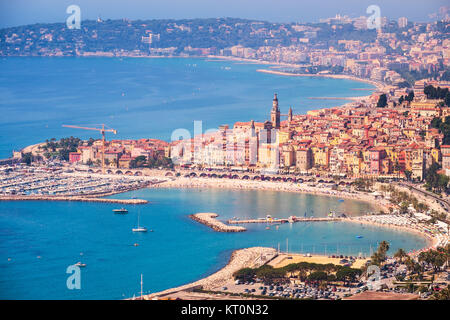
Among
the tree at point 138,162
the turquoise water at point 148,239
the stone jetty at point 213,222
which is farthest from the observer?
the tree at point 138,162

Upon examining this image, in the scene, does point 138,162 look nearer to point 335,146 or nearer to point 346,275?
point 335,146

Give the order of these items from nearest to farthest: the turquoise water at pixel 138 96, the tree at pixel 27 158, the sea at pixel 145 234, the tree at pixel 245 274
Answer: the tree at pixel 245 274 < the sea at pixel 145 234 < the tree at pixel 27 158 < the turquoise water at pixel 138 96

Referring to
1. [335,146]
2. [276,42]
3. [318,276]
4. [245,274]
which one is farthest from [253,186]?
[276,42]

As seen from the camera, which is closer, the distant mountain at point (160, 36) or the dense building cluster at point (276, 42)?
the dense building cluster at point (276, 42)

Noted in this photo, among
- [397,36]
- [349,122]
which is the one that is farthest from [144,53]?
[349,122]

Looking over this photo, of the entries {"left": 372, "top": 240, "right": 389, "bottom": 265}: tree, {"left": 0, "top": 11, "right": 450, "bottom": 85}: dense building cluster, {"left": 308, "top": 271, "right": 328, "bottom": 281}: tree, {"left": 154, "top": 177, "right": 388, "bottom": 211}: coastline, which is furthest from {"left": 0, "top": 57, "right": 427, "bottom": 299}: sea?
{"left": 0, "top": 11, "right": 450, "bottom": 85}: dense building cluster

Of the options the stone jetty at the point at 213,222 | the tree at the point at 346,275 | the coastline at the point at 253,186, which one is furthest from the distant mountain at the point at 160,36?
the tree at the point at 346,275

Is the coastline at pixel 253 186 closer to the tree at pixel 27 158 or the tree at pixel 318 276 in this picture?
the tree at pixel 27 158
